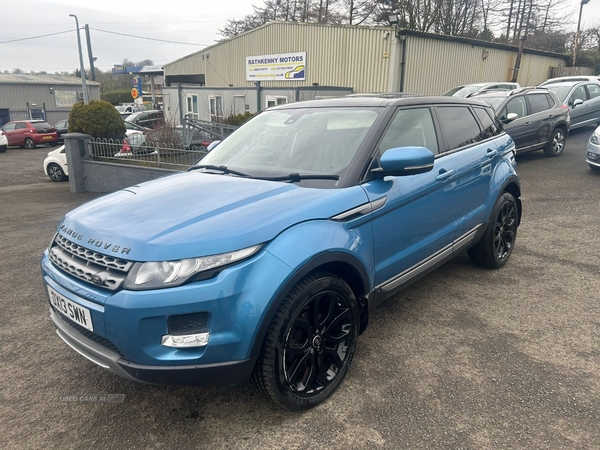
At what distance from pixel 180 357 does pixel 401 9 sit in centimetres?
2790

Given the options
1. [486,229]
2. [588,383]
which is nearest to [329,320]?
[588,383]

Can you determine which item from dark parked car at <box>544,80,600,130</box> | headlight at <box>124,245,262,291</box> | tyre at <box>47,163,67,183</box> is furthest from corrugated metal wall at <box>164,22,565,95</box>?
headlight at <box>124,245,262,291</box>

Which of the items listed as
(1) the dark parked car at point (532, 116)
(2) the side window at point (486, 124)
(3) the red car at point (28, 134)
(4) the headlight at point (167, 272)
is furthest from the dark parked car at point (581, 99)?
(3) the red car at point (28, 134)

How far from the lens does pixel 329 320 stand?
2.59 meters

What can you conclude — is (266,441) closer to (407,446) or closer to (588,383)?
(407,446)

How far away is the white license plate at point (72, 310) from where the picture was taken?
2.23m

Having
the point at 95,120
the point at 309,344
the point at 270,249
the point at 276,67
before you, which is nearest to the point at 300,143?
the point at 270,249

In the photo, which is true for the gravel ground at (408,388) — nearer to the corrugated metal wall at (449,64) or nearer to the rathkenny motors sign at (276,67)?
the corrugated metal wall at (449,64)

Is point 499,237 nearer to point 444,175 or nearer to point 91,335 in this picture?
point 444,175

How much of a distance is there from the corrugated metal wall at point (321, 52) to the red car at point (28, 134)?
10.3m

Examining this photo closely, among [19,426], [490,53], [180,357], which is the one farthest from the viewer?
[490,53]

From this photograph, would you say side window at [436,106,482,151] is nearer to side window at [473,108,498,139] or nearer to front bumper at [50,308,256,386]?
side window at [473,108,498,139]

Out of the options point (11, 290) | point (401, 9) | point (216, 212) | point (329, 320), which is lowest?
point (11, 290)

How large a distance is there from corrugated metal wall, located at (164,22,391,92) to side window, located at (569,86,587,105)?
22.3ft
